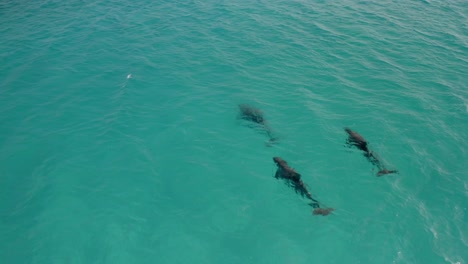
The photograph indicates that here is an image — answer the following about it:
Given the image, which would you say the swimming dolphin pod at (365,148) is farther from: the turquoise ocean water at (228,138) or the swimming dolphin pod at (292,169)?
the turquoise ocean water at (228,138)

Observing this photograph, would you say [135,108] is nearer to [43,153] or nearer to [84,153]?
[84,153]

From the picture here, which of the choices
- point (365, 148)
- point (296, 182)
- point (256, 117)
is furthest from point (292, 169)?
point (256, 117)

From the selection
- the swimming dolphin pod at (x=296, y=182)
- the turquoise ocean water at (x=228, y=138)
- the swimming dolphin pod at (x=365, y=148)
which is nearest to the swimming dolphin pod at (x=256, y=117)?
the turquoise ocean water at (x=228, y=138)

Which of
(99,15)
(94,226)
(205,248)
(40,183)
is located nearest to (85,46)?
(99,15)

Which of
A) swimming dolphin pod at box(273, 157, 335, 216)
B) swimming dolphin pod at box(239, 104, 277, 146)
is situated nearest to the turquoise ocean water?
swimming dolphin pod at box(273, 157, 335, 216)

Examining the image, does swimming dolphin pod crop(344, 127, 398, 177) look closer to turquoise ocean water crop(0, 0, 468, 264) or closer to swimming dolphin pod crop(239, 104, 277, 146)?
turquoise ocean water crop(0, 0, 468, 264)
